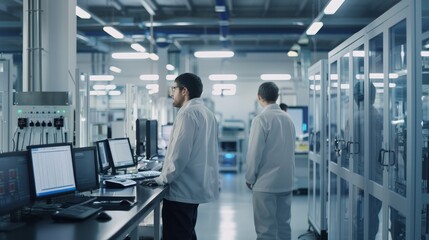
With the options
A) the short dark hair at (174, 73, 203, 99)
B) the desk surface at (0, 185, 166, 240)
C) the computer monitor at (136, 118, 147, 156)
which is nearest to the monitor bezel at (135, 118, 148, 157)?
the computer monitor at (136, 118, 147, 156)

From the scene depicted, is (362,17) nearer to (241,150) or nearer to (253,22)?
(253,22)

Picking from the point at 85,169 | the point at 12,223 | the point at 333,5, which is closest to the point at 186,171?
the point at 85,169

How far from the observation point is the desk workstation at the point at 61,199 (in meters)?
2.05

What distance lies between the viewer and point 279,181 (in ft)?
11.6

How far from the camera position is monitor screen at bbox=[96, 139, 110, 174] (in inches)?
147

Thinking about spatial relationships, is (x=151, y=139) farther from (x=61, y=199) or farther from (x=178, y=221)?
(x=61, y=199)

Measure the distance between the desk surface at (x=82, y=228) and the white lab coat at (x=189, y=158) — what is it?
0.45 m

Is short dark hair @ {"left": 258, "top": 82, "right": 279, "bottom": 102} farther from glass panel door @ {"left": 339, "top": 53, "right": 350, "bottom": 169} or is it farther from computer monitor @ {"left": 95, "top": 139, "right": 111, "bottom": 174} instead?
computer monitor @ {"left": 95, "top": 139, "right": 111, "bottom": 174}

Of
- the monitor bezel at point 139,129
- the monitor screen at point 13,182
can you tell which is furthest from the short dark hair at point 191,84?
the monitor bezel at point 139,129

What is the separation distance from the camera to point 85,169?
118 inches

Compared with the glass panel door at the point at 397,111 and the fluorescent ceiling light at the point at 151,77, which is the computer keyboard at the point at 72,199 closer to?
the glass panel door at the point at 397,111

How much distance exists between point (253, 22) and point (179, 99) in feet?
19.9

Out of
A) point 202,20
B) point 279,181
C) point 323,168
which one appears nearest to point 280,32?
point 202,20

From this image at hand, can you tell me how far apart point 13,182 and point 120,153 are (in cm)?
189
